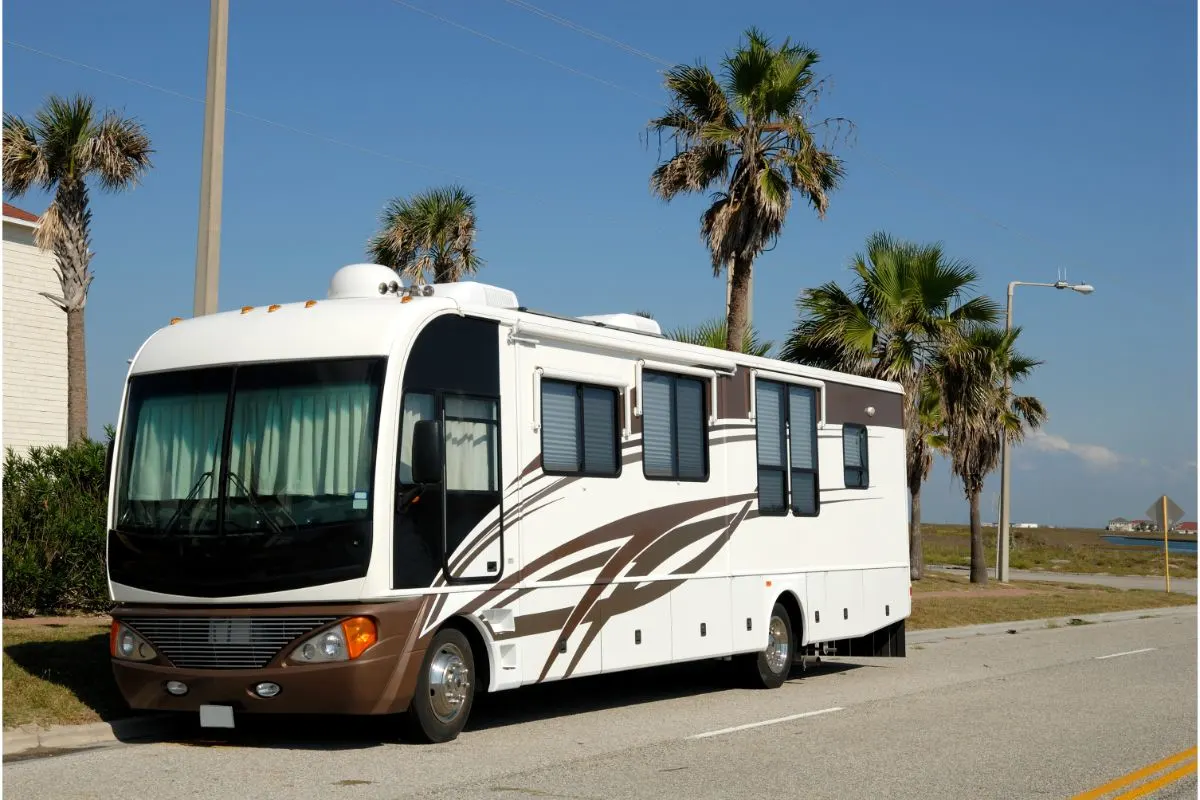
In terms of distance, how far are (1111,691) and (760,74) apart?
42.9 ft

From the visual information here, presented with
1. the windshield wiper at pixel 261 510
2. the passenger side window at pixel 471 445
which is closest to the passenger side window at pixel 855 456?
the passenger side window at pixel 471 445

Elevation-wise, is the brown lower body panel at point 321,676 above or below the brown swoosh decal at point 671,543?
below

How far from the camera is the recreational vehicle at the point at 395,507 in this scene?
10742 mm

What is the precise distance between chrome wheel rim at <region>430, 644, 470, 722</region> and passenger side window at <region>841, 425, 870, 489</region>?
A: 7.51 meters

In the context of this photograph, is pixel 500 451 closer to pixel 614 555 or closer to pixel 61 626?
pixel 614 555

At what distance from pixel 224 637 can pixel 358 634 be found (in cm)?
107

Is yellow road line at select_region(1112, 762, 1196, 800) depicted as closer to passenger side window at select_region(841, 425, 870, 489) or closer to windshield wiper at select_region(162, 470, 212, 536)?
windshield wiper at select_region(162, 470, 212, 536)

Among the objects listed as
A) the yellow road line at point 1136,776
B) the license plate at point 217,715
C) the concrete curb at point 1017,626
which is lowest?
the concrete curb at point 1017,626

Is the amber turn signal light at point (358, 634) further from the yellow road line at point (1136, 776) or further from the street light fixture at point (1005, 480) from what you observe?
the street light fixture at point (1005, 480)

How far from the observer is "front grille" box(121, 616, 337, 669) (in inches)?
423

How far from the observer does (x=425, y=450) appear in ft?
35.8

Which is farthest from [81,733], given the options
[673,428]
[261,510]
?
[673,428]

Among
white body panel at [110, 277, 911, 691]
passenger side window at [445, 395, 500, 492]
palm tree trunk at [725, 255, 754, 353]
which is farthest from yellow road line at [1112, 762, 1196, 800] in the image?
palm tree trunk at [725, 255, 754, 353]

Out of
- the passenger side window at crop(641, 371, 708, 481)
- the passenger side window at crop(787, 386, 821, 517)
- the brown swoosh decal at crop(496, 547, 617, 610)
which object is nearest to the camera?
the brown swoosh decal at crop(496, 547, 617, 610)
